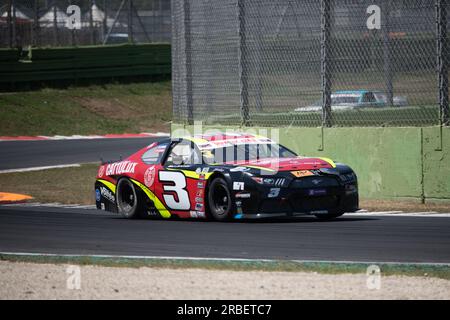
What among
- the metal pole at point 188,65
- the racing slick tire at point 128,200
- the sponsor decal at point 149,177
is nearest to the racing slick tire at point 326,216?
the sponsor decal at point 149,177

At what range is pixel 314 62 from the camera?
15336 mm

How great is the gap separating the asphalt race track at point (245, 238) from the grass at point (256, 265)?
431mm

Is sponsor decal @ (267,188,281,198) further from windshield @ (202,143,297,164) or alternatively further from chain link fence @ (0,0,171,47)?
chain link fence @ (0,0,171,47)

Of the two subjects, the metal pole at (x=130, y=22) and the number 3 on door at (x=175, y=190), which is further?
the metal pole at (x=130, y=22)

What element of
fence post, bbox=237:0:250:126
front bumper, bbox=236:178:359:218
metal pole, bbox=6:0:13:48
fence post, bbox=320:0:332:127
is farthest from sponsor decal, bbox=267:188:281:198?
metal pole, bbox=6:0:13:48

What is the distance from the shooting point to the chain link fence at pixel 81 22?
104ft

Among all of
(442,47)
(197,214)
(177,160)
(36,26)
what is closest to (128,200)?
(177,160)

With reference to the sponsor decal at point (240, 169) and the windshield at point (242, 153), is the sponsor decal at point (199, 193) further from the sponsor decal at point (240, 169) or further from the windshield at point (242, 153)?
the sponsor decal at point (240, 169)

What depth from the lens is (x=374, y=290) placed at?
762 cm

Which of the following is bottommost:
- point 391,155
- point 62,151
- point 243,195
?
point 62,151

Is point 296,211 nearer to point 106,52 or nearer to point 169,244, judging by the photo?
point 169,244

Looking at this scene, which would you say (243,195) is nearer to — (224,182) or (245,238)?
(224,182)

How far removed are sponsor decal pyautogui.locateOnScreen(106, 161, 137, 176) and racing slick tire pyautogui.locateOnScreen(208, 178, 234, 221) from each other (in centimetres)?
155

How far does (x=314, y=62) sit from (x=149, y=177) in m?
3.51
